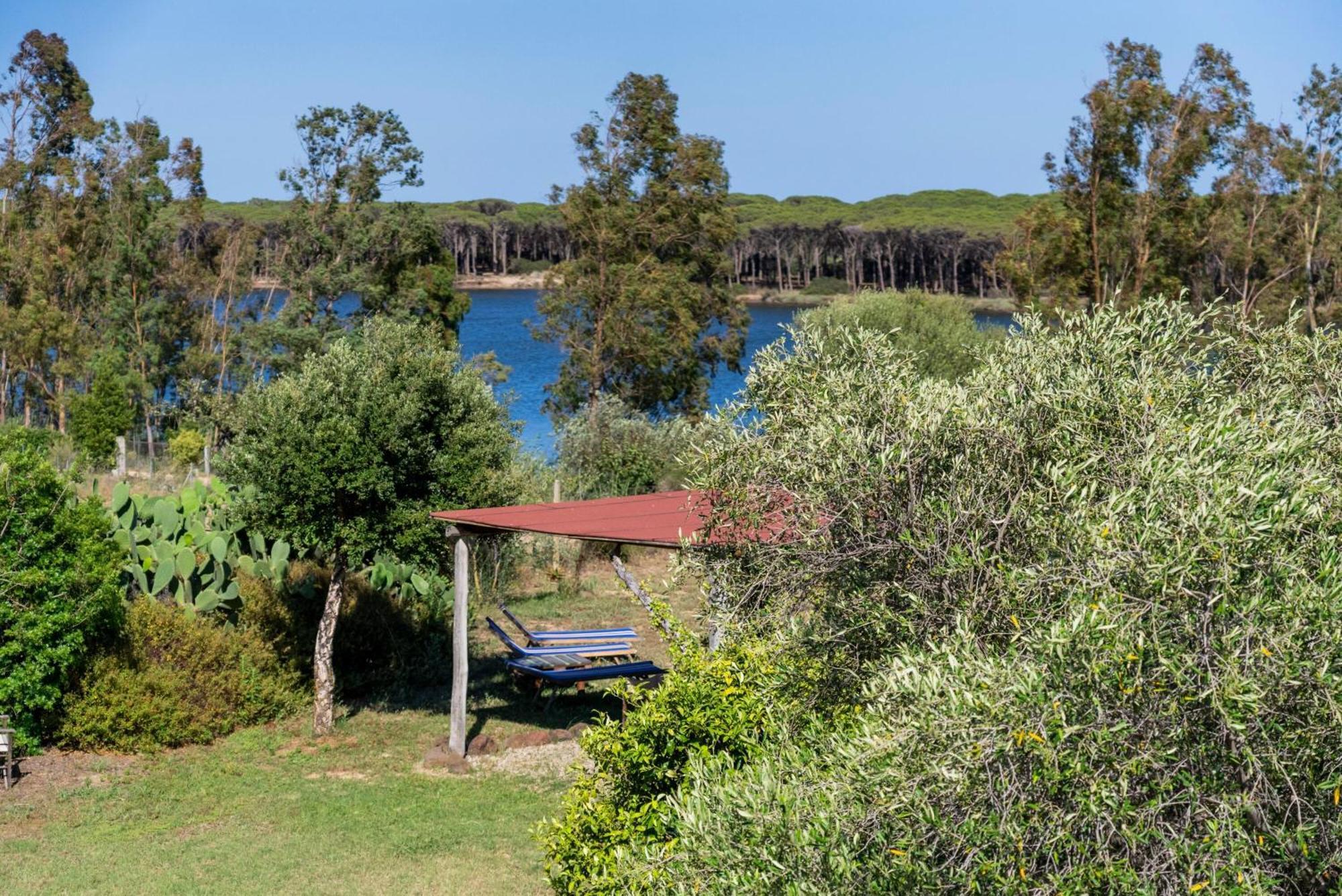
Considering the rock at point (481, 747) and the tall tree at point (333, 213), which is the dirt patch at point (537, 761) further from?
the tall tree at point (333, 213)

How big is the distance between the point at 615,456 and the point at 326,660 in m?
13.8

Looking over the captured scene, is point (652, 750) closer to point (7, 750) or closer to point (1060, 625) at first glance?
point (1060, 625)

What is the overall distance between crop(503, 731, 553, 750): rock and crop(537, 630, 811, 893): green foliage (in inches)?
224

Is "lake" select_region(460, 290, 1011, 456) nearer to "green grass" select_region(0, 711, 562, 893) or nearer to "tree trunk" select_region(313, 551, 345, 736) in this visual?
"tree trunk" select_region(313, 551, 345, 736)

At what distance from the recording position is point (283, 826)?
11.5m

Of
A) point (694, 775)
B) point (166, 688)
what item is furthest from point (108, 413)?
point (694, 775)

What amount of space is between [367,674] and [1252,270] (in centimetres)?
3908

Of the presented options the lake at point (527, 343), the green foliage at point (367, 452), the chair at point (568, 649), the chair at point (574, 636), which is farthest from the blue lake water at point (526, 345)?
the green foliage at point (367, 452)

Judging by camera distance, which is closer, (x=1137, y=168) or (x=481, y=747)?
(x=481, y=747)

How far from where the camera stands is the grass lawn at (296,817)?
10.1m

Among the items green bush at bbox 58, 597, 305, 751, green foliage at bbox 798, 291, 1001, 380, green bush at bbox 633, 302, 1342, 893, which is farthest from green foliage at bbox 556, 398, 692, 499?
green bush at bbox 633, 302, 1342, 893

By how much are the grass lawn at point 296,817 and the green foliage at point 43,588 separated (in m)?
0.92

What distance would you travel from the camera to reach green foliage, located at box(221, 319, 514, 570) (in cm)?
1325

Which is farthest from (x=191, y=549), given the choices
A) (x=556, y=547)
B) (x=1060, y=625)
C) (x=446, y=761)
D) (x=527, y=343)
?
(x=527, y=343)
